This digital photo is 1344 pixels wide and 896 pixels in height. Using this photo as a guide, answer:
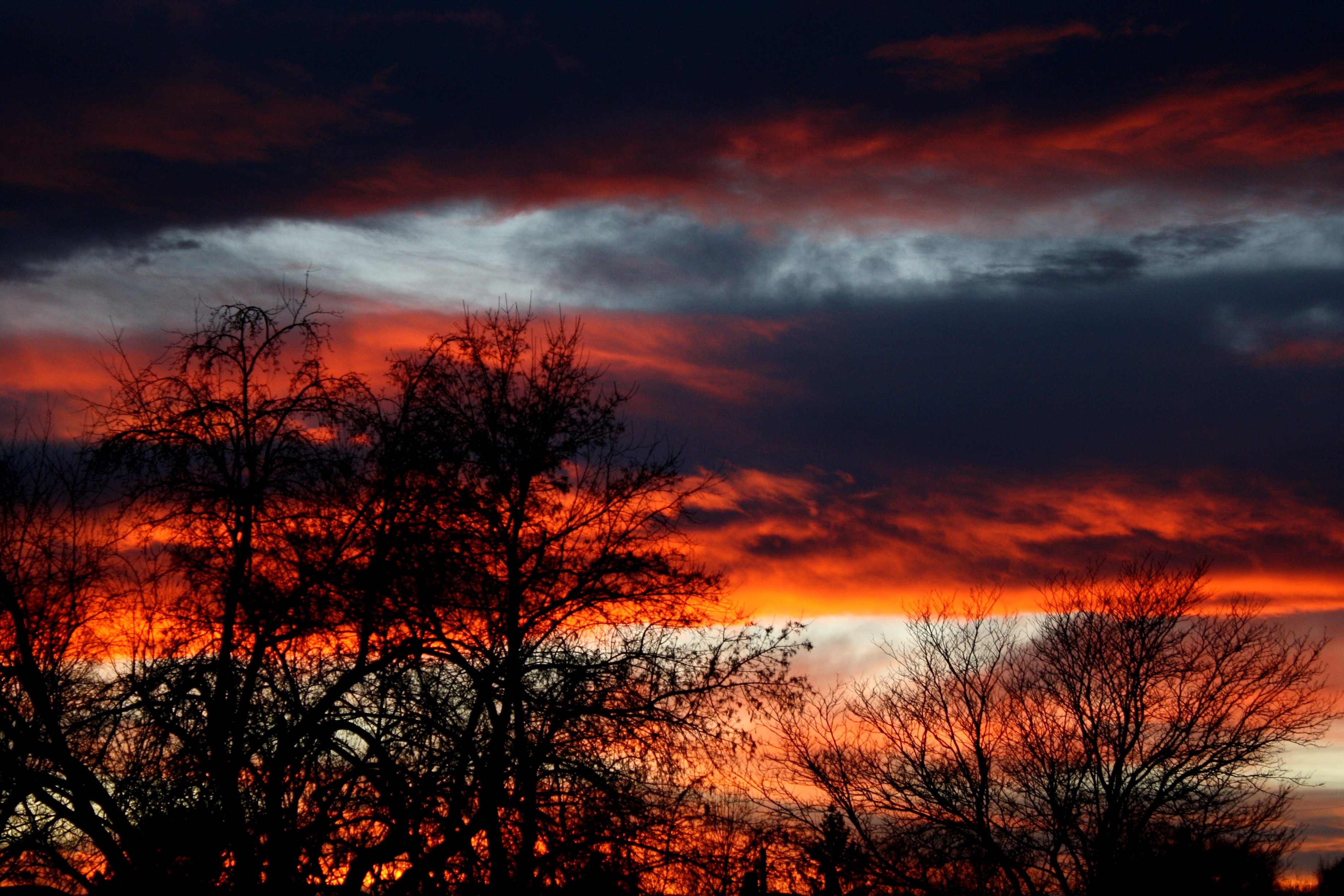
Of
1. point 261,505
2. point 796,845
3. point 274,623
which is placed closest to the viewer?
point 274,623

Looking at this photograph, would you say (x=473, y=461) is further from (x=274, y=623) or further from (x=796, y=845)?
(x=796, y=845)

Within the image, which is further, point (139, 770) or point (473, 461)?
point (473, 461)

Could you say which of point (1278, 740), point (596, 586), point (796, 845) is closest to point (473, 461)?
point (596, 586)

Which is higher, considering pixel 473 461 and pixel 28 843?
pixel 473 461

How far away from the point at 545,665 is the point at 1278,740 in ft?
66.7

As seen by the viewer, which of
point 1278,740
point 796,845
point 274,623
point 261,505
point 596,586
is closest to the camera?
point 274,623

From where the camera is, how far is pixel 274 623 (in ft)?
41.7

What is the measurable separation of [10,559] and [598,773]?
314 inches

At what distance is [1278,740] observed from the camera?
25.8 metres

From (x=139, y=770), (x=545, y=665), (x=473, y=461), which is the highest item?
(x=473, y=461)

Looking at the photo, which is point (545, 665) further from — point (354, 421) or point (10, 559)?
point (10, 559)

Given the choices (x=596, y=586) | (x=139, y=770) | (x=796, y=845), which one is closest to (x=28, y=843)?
(x=139, y=770)

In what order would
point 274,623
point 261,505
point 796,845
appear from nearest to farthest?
point 274,623, point 261,505, point 796,845

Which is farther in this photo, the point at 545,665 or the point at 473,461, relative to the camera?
the point at 473,461
